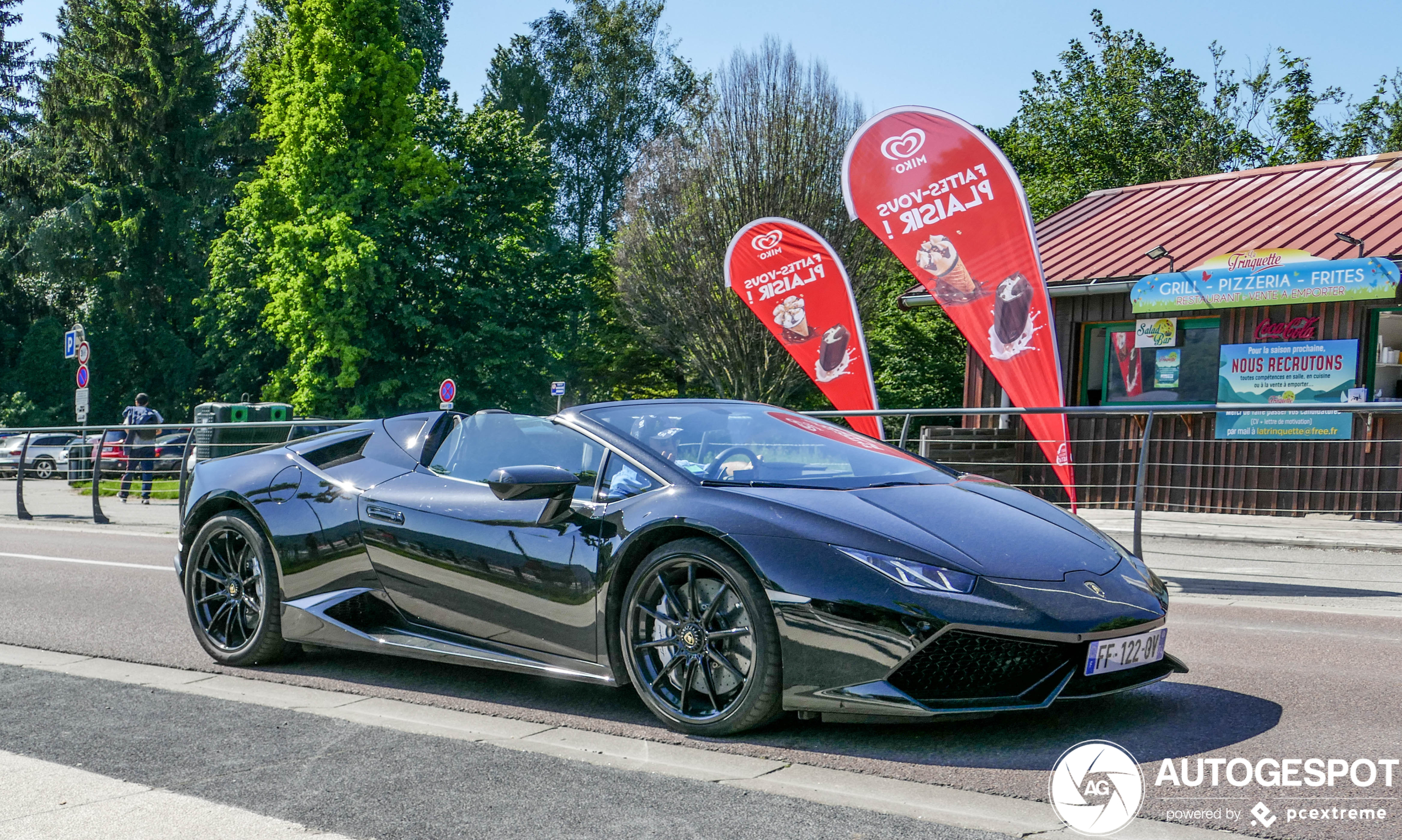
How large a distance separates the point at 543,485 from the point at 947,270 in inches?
343

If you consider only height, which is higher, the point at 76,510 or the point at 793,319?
the point at 793,319

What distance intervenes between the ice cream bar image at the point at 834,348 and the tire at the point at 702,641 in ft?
36.9

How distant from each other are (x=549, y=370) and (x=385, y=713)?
34.0 m

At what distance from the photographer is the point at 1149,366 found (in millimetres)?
16391

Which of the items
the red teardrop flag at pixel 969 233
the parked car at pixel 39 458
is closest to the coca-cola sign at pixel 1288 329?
the red teardrop flag at pixel 969 233

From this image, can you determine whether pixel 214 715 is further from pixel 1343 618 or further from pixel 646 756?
pixel 1343 618

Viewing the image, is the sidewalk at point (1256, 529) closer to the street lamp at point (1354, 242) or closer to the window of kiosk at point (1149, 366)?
the window of kiosk at point (1149, 366)

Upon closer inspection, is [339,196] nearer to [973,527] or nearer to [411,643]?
[411,643]

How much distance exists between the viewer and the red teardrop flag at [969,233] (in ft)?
39.9

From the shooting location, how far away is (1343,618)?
676 centimetres

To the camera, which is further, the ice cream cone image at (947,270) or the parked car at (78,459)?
the parked car at (78,459)

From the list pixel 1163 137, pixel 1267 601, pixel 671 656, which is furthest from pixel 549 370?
pixel 671 656

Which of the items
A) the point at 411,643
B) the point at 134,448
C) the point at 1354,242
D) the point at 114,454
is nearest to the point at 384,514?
the point at 411,643

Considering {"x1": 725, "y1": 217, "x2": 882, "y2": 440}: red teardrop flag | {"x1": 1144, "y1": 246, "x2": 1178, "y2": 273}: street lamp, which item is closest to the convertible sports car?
{"x1": 725, "y1": 217, "x2": 882, "y2": 440}: red teardrop flag
